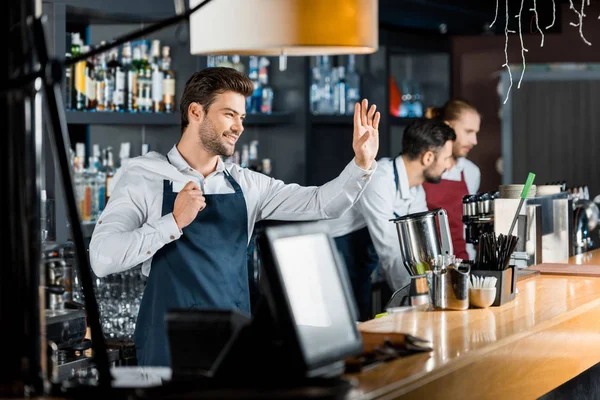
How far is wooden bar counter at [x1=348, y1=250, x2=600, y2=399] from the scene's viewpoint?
6.91 ft

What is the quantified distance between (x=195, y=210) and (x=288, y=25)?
2.15ft

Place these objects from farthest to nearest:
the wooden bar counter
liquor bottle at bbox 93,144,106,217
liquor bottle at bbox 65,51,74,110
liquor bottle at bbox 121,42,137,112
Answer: liquor bottle at bbox 121,42,137,112
liquor bottle at bbox 93,144,106,217
liquor bottle at bbox 65,51,74,110
the wooden bar counter

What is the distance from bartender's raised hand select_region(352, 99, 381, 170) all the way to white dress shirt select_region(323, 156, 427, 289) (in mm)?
1052

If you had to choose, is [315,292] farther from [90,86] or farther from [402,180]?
[90,86]

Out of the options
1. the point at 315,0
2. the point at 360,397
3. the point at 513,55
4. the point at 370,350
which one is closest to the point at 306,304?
the point at 360,397

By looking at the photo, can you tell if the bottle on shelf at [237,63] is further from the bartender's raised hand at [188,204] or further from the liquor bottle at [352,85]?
the bartender's raised hand at [188,204]

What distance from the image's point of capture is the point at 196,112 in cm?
336

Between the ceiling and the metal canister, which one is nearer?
the metal canister

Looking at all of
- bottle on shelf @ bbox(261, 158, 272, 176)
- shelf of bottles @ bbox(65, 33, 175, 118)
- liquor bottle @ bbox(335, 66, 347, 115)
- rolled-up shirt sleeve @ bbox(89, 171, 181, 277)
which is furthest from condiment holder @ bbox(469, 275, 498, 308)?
liquor bottle @ bbox(335, 66, 347, 115)

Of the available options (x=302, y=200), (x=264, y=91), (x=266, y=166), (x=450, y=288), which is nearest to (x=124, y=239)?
(x=302, y=200)

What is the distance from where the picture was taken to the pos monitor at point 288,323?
1771 mm

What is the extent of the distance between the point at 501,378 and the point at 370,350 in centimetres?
46

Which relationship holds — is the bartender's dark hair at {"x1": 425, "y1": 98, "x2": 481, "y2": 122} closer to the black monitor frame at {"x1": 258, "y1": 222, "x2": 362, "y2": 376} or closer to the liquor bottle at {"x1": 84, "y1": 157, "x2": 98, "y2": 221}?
the liquor bottle at {"x1": 84, "y1": 157, "x2": 98, "y2": 221}

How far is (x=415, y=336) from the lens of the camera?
2.52 m
